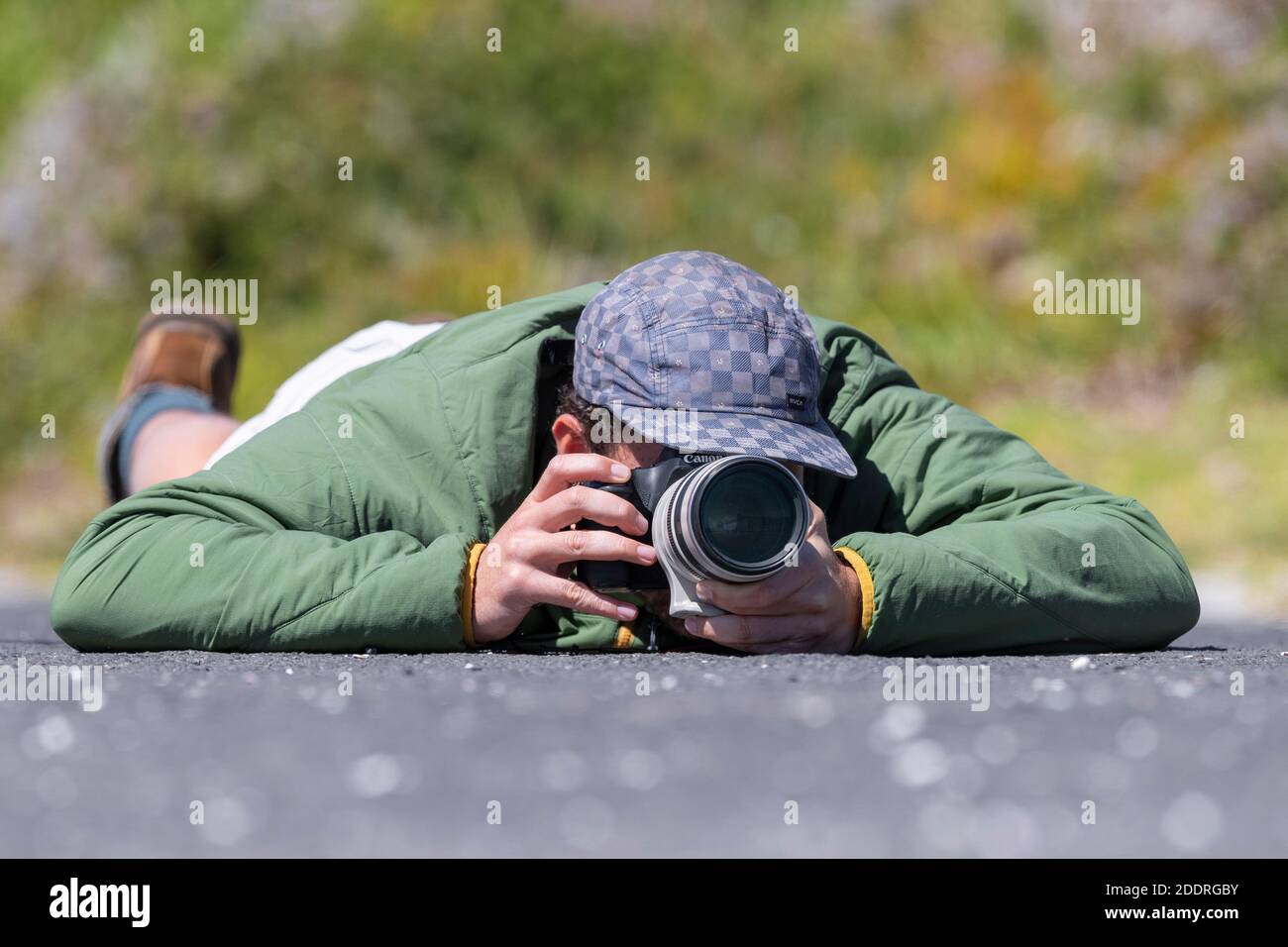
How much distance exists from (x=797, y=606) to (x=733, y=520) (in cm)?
25

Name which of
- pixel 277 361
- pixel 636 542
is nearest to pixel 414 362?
pixel 636 542

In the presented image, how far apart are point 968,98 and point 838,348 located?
21.4 feet

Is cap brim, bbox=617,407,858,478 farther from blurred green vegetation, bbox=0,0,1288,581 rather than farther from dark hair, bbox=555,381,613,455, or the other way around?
blurred green vegetation, bbox=0,0,1288,581

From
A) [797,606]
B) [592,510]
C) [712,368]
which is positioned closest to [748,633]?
[797,606]

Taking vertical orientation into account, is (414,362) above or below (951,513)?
above

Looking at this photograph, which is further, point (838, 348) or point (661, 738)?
point (838, 348)

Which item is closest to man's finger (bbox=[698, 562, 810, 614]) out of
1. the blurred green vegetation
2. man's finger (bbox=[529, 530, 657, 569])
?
man's finger (bbox=[529, 530, 657, 569])

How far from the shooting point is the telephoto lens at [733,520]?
2.34 meters

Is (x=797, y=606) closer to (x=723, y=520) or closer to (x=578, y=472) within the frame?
(x=723, y=520)

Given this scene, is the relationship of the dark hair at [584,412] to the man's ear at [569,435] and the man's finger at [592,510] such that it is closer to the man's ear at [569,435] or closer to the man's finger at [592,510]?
the man's ear at [569,435]

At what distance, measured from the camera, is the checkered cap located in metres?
2.52

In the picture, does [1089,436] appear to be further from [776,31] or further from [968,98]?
[776,31]

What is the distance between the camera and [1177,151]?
8641mm

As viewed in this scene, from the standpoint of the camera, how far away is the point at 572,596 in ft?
8.27
